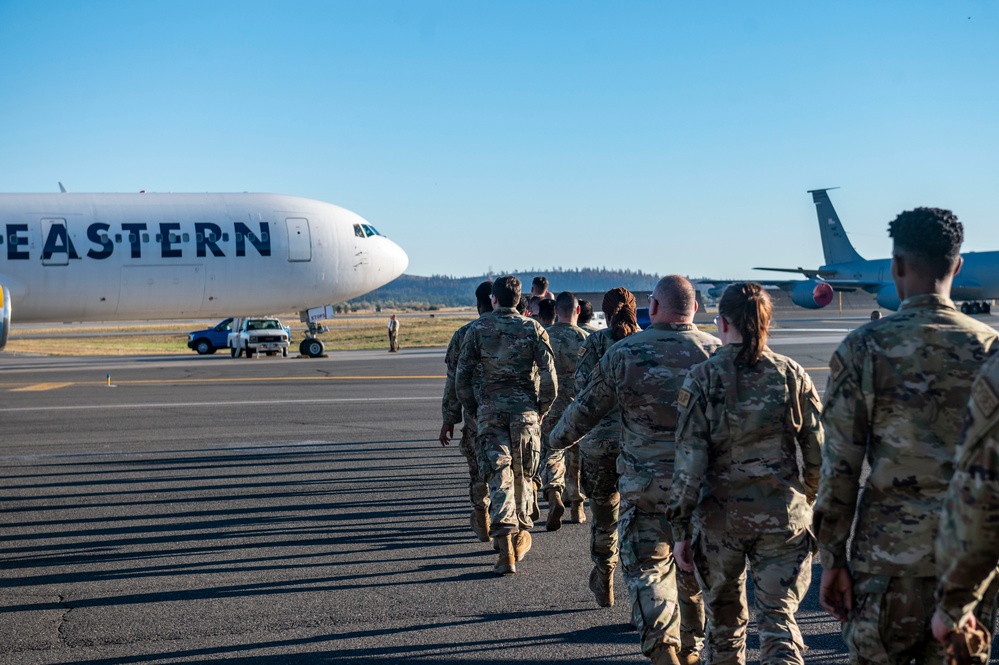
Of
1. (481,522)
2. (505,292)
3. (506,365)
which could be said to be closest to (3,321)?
(481,522)

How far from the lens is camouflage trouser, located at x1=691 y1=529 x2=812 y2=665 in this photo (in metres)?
4.22

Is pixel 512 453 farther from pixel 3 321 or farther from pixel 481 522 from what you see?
pixel 3 321

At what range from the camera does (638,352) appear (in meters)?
5.31

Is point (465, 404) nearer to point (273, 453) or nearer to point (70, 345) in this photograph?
point (273, 453)

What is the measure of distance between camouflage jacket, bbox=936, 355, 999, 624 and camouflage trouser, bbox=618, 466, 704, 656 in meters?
2.20

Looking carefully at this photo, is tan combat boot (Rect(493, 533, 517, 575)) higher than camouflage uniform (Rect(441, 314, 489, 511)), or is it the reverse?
camouflage uniform (Rect(441, 314, 489, 511))

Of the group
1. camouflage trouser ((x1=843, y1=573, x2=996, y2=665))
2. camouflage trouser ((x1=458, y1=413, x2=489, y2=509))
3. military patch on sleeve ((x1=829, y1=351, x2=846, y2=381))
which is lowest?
camouflage trouser ((x1=458, y1=413, x2=489, y2=509))

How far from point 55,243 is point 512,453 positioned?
21.9m

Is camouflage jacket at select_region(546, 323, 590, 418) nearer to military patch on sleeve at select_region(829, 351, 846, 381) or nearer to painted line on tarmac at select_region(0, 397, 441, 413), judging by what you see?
military patch on sleeve at select_region(829, 351, 846, 381)

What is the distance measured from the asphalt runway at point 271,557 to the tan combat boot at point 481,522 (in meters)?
0.12

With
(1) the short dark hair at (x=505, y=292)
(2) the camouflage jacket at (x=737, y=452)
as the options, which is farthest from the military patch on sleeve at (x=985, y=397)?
(1) the short dark hair at (x=505, y=292)

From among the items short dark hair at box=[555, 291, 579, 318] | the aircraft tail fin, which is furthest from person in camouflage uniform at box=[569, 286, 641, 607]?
the aircraft tail fin

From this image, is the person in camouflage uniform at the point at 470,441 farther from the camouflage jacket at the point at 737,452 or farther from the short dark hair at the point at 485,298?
the camouflage jacket at the point at 737,452

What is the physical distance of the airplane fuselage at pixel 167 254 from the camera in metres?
25.8
